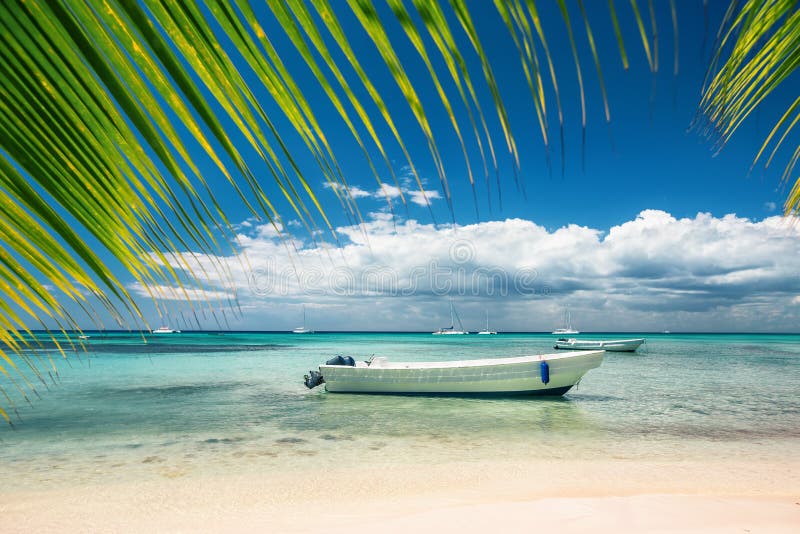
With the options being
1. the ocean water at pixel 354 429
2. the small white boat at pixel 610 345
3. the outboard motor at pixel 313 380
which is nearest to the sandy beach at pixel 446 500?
the ocean water at pixel 354 429

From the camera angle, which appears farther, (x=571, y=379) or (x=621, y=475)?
(x=571, y=379)

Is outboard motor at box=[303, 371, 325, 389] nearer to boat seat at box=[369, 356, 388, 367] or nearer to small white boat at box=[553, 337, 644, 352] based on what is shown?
boat seat at box=[369, 356, 388, 367]

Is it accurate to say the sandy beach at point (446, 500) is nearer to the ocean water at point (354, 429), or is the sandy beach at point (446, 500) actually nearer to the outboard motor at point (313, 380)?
the ocean water at point (354, 429)

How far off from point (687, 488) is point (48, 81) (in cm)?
967

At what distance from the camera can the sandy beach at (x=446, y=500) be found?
578 cm

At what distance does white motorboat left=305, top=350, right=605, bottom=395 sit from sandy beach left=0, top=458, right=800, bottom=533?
5.52 meters

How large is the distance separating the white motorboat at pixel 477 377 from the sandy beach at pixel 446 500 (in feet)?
18.1

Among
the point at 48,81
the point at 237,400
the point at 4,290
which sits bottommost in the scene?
the point at 237,400

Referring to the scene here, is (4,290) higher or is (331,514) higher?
(4,290)

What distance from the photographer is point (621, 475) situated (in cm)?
806

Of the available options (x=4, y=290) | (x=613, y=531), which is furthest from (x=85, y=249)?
(x=613, y=531)

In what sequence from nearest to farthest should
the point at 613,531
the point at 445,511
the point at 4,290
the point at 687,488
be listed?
the point at 4,290 → the point at 613,531 → the point at 445,511 → the point at 687,488

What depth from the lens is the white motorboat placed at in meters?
14.4

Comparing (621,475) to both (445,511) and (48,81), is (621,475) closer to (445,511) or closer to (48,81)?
(445,511)
